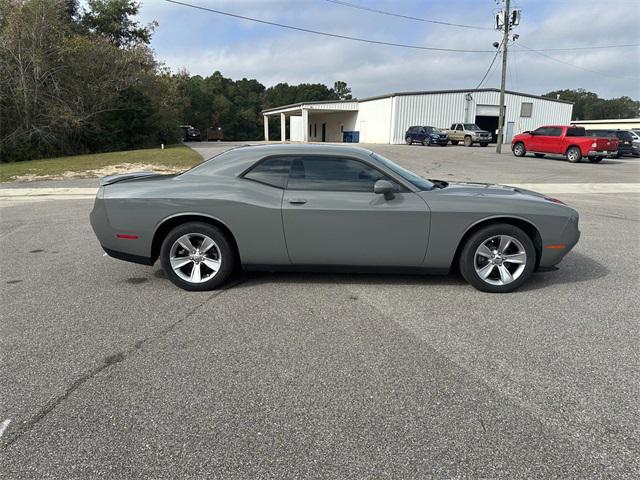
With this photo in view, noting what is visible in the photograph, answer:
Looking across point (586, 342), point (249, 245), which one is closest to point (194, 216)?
point (249, 245)

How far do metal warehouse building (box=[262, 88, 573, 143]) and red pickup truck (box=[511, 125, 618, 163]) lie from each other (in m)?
16.9

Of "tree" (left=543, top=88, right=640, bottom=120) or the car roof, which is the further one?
"tree" (left=543, top=88, right=640, bottom=120)

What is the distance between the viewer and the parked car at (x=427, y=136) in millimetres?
35688

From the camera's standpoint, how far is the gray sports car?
4391mm

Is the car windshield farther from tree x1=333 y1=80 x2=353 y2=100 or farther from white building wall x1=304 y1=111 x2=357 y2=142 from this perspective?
tree x1=333 y1=80 x2=353 y2=100

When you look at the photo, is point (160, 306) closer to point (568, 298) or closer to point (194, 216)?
point (194, 216)

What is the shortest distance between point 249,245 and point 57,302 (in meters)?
1.95

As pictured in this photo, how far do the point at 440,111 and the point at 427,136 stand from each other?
7.83 metres

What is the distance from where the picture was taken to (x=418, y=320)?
12.8 ft

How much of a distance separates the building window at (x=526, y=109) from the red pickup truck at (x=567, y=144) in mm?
21746

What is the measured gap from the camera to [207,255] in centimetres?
461

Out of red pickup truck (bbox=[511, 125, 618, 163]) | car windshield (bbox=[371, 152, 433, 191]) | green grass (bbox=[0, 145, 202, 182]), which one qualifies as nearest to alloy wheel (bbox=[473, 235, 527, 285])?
car windshield (bbox=[371, 152, 433, 191])

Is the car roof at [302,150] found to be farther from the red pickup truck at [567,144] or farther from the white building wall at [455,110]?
the white building wall at [455,110]

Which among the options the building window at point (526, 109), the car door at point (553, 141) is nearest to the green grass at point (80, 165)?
the car door at point (553, 141)
